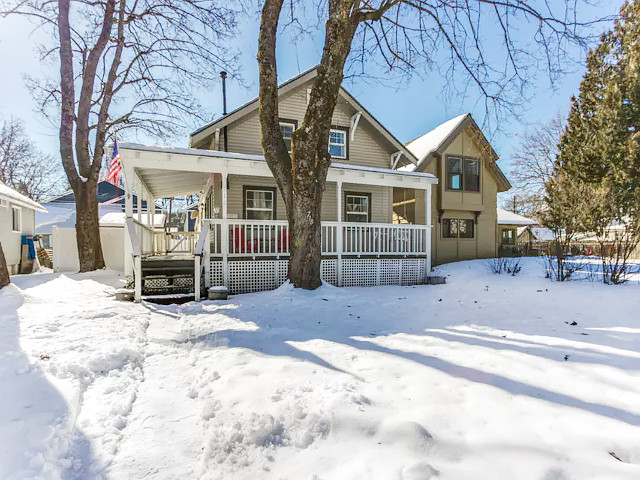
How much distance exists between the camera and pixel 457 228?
1543cm

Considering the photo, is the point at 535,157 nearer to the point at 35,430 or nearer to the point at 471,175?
the point at 471,175

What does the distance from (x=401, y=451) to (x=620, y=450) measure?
1.16m

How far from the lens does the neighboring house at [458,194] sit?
1459 cm

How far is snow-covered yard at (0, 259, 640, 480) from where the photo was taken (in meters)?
1.65

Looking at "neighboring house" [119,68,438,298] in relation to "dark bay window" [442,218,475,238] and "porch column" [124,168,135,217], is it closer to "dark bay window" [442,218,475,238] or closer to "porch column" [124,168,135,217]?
"porch column" [124,168,135,217]

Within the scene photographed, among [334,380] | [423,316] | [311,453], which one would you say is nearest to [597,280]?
[423,316]

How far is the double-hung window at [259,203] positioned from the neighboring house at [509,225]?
1517 cm

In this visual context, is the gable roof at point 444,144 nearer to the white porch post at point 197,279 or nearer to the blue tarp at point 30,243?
the white porch post at point 197,279

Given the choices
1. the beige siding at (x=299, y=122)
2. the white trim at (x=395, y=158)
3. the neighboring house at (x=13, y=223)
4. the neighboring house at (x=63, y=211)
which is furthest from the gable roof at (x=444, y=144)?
the neighboring house at (x=63, y=211)

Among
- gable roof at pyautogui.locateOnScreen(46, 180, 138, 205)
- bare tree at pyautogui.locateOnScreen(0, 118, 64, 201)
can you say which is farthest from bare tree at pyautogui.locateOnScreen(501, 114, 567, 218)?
bare tree at pyautogui.locateOnScreen(0, 118, 64, 201)

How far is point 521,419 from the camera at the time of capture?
1994 millimetres

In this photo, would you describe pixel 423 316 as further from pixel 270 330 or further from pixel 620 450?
pixel 620 450

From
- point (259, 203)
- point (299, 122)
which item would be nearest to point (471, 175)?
point (299, 122)

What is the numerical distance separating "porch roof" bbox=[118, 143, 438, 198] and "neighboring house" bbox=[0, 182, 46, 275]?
6.87 m
